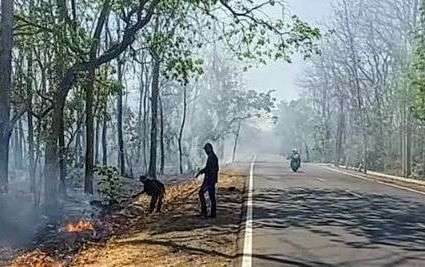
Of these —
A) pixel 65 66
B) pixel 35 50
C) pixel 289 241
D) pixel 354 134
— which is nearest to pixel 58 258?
pixel 289 241

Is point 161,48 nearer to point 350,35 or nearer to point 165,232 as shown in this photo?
point 165,232

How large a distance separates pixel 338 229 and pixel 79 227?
926 cm

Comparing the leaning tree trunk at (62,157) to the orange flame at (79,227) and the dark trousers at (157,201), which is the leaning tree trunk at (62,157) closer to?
the orange flame at (79,227)

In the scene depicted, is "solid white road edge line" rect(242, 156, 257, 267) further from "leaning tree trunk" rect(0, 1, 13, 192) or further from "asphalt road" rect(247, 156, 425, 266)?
"leaning tree trunk" rect(0, 1, 13, 192)

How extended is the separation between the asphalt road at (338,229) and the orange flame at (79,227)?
16.8 feet

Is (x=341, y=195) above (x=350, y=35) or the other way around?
the other way around

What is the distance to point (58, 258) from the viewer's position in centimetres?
1661

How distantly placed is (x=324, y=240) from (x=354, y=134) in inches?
2767

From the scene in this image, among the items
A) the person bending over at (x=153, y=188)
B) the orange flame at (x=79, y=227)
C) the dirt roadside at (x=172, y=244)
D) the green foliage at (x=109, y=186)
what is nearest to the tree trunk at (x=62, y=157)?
the green foliage at (x=109, y=186)

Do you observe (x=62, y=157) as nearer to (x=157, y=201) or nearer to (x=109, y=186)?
(x=109, y=186)

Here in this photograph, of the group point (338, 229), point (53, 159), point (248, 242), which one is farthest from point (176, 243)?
point (53, 159)

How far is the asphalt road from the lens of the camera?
12039 mm

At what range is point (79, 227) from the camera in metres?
22.2

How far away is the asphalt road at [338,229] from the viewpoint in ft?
39.5
